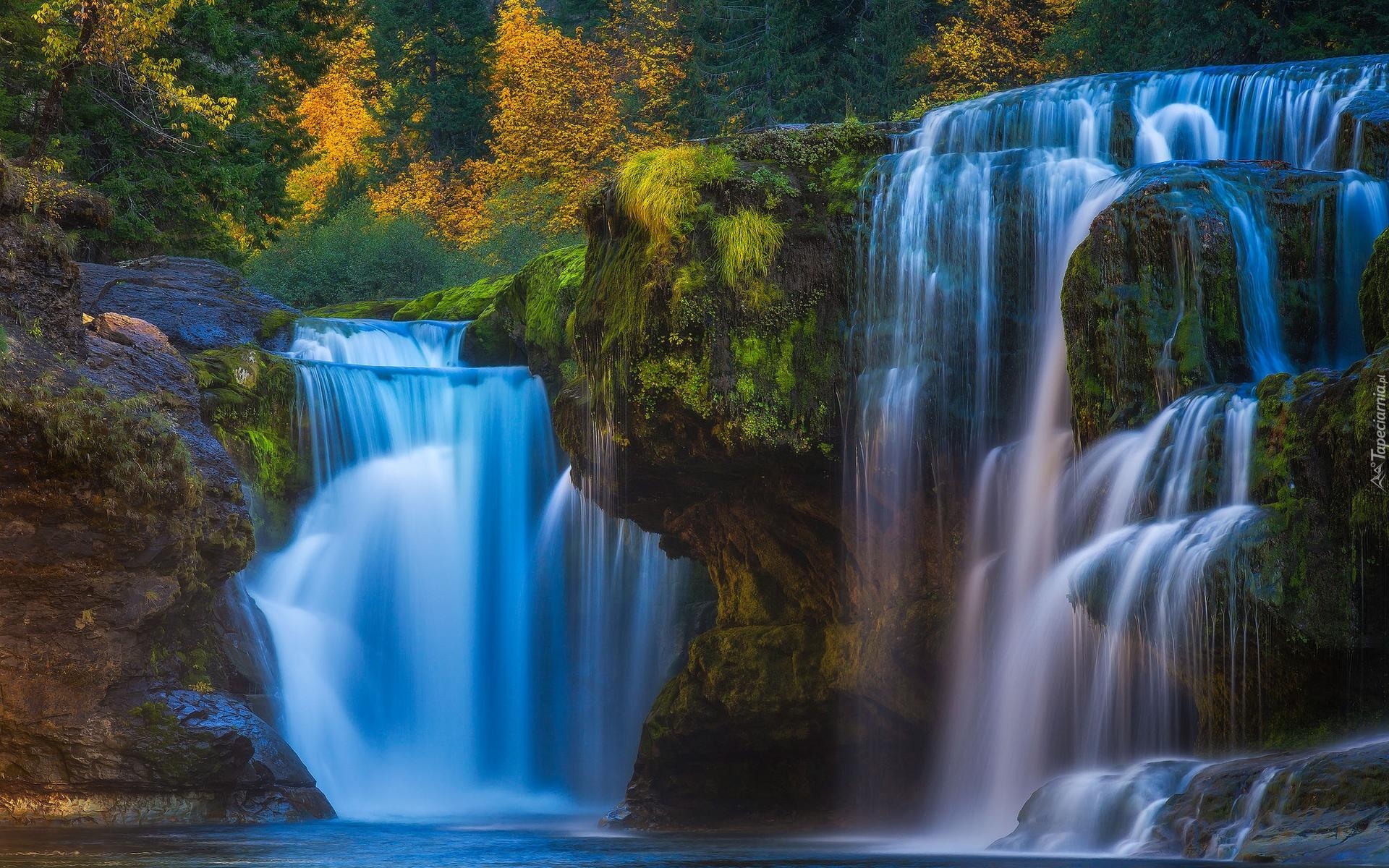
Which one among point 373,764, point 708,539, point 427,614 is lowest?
point 373,764

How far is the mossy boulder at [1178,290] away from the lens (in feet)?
39.1

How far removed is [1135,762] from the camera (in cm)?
1072

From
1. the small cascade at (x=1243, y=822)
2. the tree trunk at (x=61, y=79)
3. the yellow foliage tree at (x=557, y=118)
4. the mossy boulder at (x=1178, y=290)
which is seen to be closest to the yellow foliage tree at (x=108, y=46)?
the tree trunk at (x=61, y=79)

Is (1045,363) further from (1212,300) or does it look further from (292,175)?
(292,175)

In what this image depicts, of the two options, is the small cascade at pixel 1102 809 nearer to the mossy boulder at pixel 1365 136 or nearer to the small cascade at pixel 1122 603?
the small cascade at pixel 1122 603

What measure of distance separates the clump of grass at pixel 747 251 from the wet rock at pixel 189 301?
10432mm

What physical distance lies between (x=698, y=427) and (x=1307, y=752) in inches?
298

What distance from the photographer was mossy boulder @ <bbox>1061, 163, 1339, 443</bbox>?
469 inches

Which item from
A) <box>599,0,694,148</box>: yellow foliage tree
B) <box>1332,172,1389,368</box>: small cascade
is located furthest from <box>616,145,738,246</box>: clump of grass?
<box>599,0,694,148</box>: yellow foliage tree

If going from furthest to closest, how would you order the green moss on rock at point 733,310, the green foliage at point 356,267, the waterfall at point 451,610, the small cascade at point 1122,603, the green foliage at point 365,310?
the green foliage at point 356,267
the green foliage at point 365,310
the waterfall at point 451,610
the green moss on rock at point 733,310
the small cascade at point 1122,603

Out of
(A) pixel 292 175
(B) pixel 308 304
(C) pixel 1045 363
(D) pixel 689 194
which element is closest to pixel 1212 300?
(C) pixel 1045 363

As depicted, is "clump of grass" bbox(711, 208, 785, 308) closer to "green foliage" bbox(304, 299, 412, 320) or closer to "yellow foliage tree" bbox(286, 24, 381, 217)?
"green foliage" bbox(304, 299, 412, 320)

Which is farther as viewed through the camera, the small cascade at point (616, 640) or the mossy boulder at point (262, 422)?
the mossy boulder at point (262, 422)

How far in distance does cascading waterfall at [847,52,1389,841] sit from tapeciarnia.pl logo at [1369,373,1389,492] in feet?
3.06
